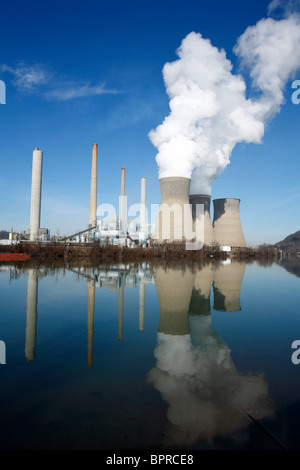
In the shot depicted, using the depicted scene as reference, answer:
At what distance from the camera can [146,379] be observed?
206 centimetres

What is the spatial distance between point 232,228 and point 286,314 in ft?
76.6

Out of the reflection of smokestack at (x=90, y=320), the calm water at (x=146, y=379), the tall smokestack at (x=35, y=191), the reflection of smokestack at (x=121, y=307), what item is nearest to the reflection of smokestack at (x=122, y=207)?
the tall smokestack at (x=35, y=191)

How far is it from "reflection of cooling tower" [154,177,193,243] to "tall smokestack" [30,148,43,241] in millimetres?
9073

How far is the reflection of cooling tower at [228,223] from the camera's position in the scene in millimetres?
26828

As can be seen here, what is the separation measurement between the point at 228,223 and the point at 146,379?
26130mm

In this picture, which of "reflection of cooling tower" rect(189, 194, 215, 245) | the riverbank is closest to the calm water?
the riverbank

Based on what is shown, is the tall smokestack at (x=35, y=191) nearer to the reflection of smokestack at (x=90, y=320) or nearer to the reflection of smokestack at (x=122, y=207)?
the reflection of smokestack at (x=122, y=207)

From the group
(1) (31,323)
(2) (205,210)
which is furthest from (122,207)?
(1) (31,323)

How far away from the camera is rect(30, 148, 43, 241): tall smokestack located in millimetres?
21016

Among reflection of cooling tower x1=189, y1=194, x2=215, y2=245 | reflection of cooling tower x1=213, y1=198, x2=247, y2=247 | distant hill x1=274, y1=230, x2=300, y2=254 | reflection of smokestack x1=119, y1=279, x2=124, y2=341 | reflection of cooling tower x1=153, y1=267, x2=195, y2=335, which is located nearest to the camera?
reflection of smokestack x1=119, y1=279, x2=124, y2=341

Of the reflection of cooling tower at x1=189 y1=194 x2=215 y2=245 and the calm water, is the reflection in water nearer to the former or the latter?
the calm water

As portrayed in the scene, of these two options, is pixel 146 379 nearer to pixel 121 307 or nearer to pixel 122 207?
pixel 121 307

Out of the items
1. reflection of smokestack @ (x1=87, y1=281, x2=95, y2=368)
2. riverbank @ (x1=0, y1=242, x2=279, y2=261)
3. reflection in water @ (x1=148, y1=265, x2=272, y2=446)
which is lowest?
reflection in water @ (x1=148, y1=265, x2=272, y2=446)
